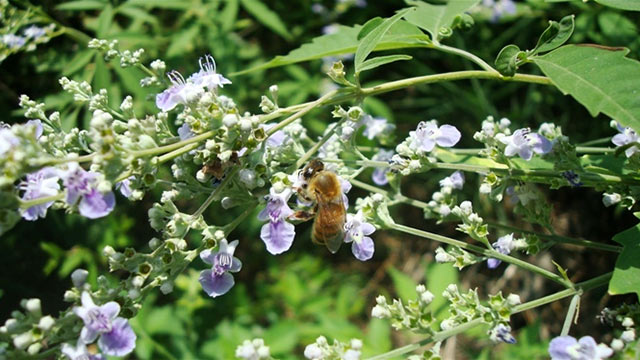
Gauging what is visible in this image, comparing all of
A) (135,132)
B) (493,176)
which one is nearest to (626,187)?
(493,176)

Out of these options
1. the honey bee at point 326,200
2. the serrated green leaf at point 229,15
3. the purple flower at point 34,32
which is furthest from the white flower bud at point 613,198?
the purple flower at point 34,32

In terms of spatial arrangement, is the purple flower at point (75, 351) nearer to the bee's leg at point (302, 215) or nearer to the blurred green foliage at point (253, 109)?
the bee's leg at point (302, 215)

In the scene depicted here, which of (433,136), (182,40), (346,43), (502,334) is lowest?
(182,40)

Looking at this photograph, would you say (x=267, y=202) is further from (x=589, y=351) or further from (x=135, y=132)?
(x=589, y=351)

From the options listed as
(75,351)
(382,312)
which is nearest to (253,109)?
(382,312)

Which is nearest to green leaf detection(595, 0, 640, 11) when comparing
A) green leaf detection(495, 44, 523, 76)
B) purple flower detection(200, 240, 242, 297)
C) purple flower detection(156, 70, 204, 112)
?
green leaf detection(495, 44, 523, 76)

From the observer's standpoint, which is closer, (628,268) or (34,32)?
(628,268)

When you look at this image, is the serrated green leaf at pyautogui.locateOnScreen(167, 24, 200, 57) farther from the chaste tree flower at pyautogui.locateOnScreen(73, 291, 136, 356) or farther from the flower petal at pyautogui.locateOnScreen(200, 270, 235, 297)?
the chaste tree flower at pyautogui.locateOnScreen(73, 291, 136, 356)

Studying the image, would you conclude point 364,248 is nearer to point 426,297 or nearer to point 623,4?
point 426,297
